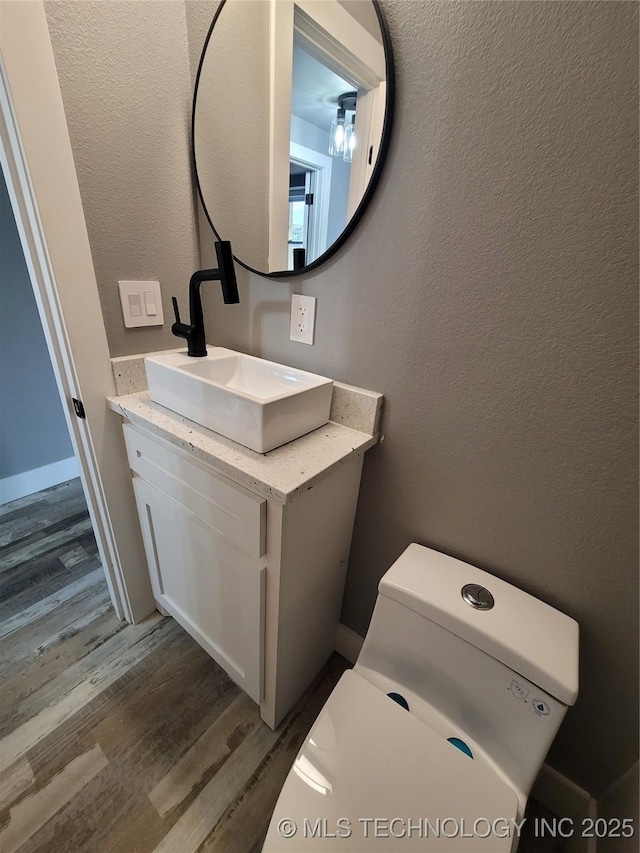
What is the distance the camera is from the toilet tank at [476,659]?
0.66 meters

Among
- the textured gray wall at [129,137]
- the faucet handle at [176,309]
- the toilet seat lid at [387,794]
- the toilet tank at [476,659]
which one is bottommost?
the toilet seat lid at [387,794]

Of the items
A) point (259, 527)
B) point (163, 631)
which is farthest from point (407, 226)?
point (163, 631)

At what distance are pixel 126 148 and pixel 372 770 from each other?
150cm

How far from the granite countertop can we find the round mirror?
388 mm

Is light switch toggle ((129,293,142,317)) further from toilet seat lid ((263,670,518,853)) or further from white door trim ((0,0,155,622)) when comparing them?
toilet seat lid ((263,670,518,853))

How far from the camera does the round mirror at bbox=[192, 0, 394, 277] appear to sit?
72cm

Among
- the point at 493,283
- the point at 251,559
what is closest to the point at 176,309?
the point at 251,559

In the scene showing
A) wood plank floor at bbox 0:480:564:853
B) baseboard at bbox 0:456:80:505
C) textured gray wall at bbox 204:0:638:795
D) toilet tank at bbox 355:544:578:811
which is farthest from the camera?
baseboard at bbox 0:456:80:505

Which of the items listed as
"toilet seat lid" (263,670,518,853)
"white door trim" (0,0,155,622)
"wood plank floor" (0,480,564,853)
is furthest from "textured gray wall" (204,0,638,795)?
"wood plank floor" (0,480,564,853)

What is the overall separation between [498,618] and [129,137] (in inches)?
56.2

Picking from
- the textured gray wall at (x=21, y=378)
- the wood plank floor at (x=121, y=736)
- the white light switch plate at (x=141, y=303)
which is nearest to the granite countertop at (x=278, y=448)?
the white light switch plate at (x=141, y=303)

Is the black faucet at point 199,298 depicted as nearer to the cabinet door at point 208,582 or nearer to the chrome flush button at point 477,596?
the cabinet door at point 208,582

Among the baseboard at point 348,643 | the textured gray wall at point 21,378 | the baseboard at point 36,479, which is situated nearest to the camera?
the baseboard at point 348,643

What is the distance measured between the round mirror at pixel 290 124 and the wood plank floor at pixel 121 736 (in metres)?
1.34
